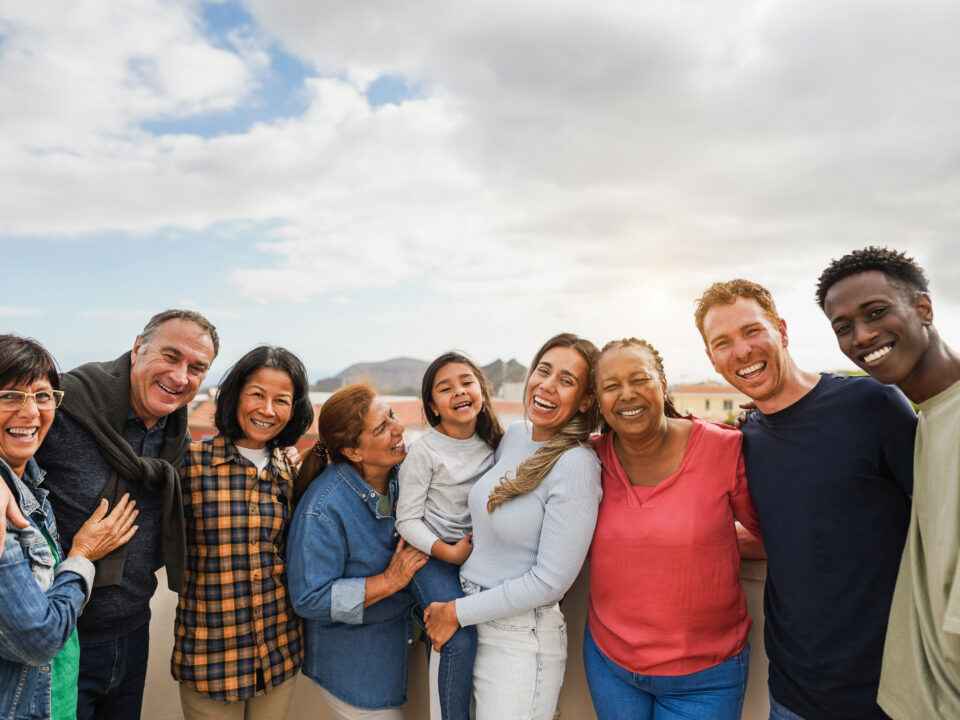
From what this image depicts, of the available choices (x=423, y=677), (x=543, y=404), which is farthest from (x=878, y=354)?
(x=423, y=677)

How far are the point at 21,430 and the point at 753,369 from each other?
7.92 ft

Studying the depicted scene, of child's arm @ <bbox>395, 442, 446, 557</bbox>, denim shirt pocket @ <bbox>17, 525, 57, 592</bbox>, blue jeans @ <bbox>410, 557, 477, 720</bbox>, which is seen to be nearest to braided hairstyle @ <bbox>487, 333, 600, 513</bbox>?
child's arm @ <bbox>395, 442, 446, 557</bbox>

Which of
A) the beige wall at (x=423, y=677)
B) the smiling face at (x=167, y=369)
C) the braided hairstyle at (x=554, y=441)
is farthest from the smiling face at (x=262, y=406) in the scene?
the beige wall at (x=423, y=677)

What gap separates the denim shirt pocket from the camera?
1.92 m

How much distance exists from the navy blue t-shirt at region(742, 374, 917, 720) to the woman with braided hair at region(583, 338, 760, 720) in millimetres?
157

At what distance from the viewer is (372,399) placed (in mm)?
2707

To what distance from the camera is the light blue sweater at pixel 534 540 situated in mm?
2184

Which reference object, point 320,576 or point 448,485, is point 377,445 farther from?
point 320,576

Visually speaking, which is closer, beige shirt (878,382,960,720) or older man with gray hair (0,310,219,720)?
beige shirt (878,382,960,720)

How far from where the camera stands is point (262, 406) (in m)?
2.55

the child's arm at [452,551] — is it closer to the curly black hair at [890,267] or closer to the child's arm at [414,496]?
the child's arm at [414,496]

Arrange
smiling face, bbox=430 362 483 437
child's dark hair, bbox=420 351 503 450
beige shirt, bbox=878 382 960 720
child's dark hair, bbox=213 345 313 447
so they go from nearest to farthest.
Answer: beige shirt, bbox=878 382 960 720 < child's dark hair, bbox=213 345 313 447 < smiling face, bbox=430 362 483 437 < child's dark hair, bbox=420 351 503 450

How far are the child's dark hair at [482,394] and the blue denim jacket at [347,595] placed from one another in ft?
1.47

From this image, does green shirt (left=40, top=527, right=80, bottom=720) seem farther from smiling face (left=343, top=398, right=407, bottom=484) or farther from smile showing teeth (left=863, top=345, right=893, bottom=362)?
smile showing teeth (left=863, top=345, right=893, bottom=362)
